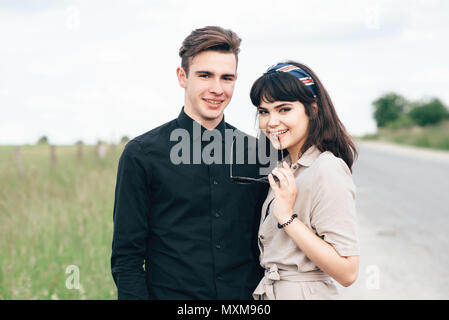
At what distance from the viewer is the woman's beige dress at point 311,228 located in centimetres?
211

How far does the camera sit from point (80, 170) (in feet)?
39.5

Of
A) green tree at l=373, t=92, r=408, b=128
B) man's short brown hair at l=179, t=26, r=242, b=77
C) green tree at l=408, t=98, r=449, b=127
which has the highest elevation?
green tree at l=373, t=92, r=408, b=128

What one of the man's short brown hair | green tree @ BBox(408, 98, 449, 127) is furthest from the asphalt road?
green tree @ BBox(408, 98, 449, 127)

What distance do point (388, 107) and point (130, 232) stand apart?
114 metres

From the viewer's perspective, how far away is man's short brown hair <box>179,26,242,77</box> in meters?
2.34

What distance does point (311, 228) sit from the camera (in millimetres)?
2207

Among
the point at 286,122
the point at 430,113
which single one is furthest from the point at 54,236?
the point at 430,113

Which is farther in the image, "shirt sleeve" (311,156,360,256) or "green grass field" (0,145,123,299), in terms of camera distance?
"green grass field" (0,145,123,299)

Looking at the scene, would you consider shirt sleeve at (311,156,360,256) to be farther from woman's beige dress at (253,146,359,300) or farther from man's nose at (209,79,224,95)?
man's nose at (209,79,224,95)

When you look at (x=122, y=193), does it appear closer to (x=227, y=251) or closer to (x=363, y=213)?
(x=227, y=251)

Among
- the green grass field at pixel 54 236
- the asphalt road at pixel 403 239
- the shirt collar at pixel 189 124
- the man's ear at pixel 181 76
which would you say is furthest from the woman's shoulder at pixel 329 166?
the asphalt road at pixel 403 239

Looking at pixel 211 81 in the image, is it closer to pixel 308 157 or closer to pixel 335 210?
pixel 308 157
